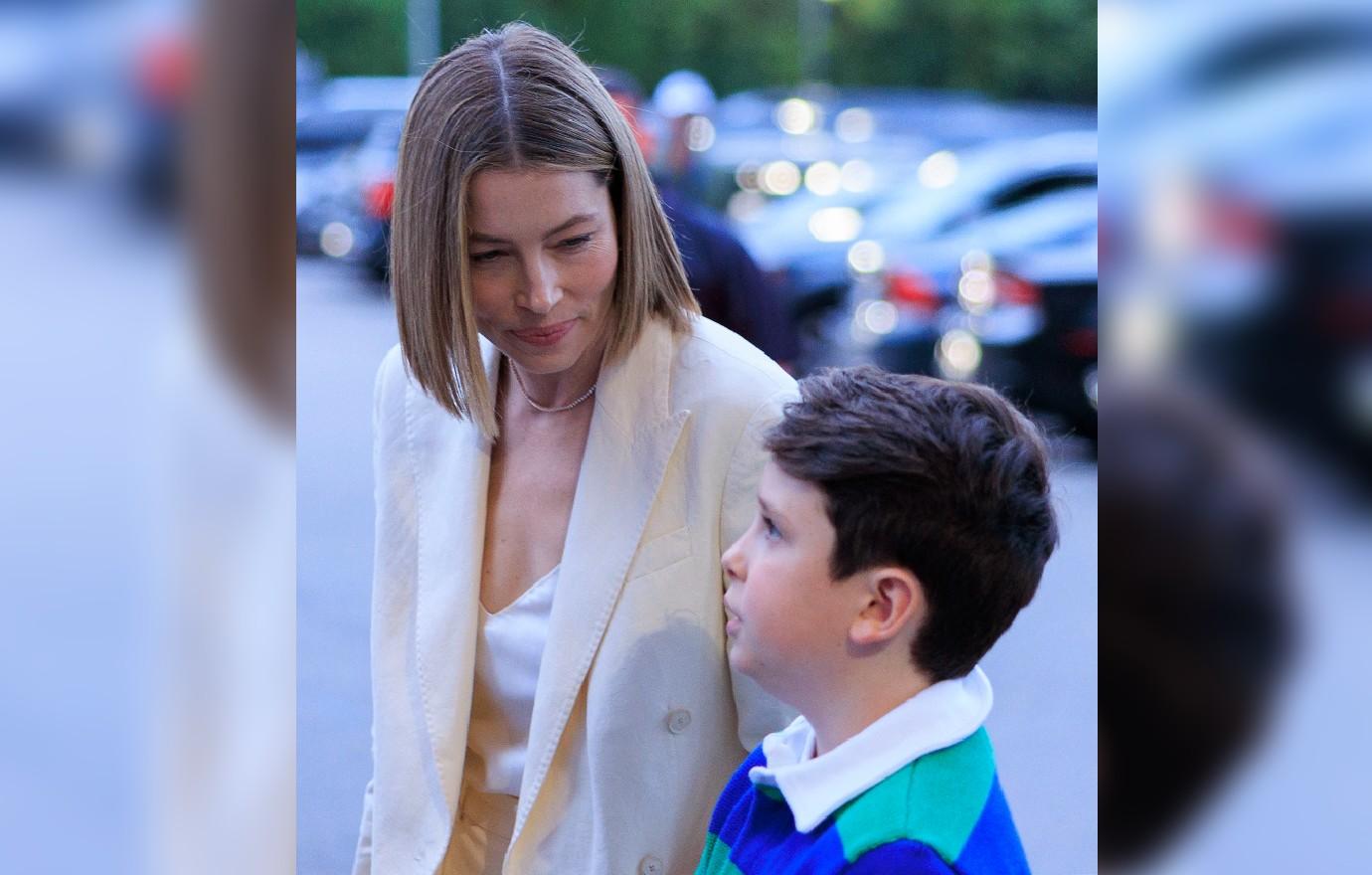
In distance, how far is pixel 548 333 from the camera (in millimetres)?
1385

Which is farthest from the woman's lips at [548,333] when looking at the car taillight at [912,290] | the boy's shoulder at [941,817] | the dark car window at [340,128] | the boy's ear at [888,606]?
the dark car window at [340,128]

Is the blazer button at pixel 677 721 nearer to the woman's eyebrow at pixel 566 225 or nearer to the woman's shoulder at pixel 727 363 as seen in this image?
the woman's shoulder at pixel 727 363

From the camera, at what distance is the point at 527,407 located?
155cm

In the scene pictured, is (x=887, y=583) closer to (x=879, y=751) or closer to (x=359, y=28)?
(x=879, y=751)

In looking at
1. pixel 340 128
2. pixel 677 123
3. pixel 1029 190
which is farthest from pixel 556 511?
pixel 340 128

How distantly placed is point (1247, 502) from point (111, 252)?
396 millimetres

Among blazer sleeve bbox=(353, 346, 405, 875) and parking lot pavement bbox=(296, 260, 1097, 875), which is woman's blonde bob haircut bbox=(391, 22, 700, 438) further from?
parking lot pavement bbox=(296, 260, 1097, 875)

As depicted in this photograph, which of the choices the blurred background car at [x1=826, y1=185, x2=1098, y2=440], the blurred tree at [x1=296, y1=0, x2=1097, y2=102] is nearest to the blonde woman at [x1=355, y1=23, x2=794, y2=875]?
the blurred background car at [x1=826, y1=185, x2=1098, y2=440]

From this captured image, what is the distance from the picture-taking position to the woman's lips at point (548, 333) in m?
1.38

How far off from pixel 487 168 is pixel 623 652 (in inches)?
19.0

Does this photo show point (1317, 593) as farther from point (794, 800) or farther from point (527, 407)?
point (527, 407)

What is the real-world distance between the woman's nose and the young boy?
0.31m

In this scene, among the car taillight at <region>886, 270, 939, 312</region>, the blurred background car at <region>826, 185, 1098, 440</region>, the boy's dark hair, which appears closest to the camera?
the boy's dark hair

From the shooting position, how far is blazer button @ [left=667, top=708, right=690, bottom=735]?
1.31 metres
